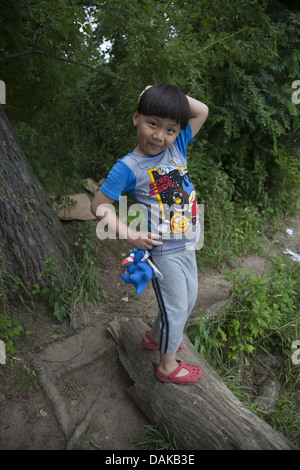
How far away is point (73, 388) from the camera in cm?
239

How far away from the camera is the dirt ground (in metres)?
2.07

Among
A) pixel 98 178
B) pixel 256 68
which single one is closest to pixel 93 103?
pixel 98 178

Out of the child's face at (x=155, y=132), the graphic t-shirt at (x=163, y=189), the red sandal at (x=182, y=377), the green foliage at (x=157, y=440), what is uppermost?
the child's face at (x=155, y=132)

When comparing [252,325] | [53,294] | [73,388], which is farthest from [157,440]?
[53,294]

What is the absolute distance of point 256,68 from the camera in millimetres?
4590

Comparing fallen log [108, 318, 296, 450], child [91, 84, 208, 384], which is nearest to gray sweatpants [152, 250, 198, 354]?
child [91, 84, 208, 384]

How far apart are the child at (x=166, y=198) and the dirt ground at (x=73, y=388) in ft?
1.47

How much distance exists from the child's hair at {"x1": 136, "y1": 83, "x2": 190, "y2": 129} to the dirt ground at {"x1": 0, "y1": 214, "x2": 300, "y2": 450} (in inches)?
73.2

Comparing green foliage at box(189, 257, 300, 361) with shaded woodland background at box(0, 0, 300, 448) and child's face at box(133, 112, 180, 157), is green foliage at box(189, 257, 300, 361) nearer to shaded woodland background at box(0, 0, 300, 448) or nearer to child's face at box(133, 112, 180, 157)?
shaded woodland background at box(0, 0, 300, 448)

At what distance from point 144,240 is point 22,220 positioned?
138cm

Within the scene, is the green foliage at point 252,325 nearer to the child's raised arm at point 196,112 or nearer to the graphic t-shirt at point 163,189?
the graphic t-shirt at point 163,189

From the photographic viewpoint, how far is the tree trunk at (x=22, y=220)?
8.46 feet

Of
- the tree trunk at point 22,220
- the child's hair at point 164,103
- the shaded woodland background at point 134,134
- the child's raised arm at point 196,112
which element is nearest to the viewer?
the child's hair at point 164,103

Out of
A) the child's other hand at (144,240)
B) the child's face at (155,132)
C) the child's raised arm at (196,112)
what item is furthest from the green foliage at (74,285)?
the child's raised arm at (196,112)
